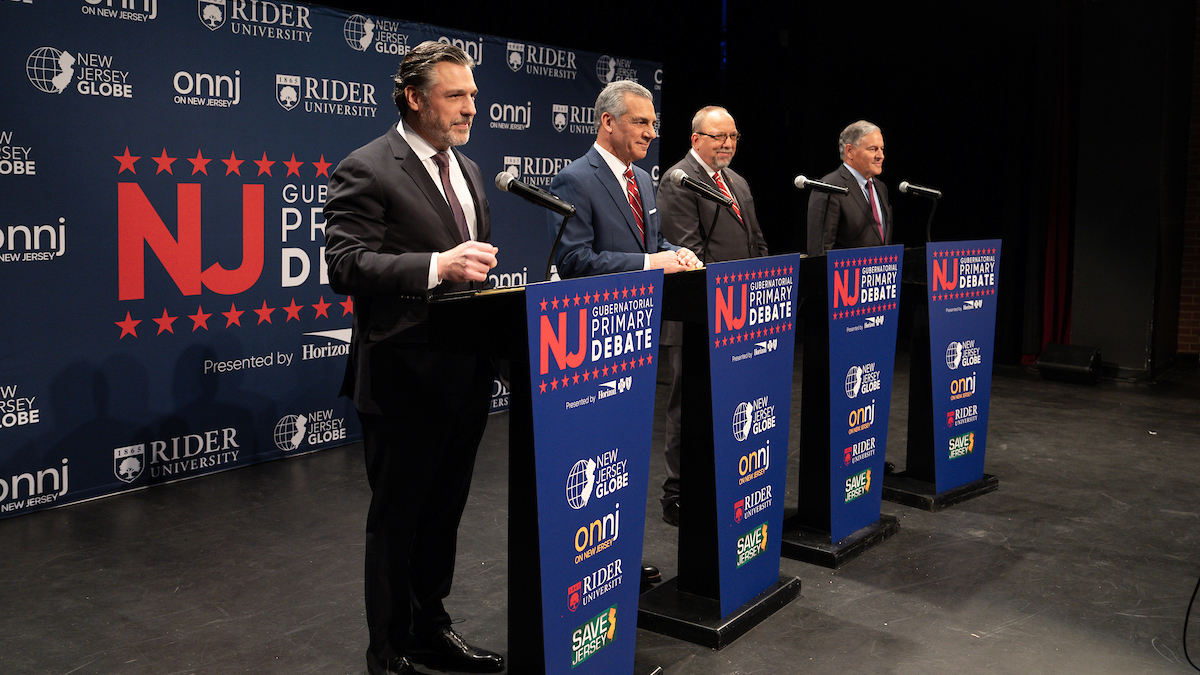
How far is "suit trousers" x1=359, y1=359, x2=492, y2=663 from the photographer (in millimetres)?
2520

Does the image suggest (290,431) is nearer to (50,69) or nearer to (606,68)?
(50,69)

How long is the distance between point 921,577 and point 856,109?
20.5ft

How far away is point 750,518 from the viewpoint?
3.07m

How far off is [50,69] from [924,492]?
3989 millimetres

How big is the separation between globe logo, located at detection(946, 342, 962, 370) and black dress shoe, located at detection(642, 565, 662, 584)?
170 centimetres

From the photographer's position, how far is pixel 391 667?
103 inches

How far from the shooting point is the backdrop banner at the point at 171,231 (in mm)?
3996

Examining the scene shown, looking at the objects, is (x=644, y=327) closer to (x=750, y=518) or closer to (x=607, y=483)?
(x=607, y=483)

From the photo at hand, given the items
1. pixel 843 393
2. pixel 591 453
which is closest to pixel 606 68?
pixel 843 393

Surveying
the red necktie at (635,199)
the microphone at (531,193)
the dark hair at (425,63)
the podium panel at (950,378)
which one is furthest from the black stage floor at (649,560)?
the dark hair at (425,63)

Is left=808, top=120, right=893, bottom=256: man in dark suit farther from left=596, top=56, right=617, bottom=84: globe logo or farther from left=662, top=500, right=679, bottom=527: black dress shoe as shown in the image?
left=596, top=56, right=617, bottom=84: globe logo

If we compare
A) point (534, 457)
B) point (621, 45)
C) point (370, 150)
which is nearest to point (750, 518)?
point (534, 457)

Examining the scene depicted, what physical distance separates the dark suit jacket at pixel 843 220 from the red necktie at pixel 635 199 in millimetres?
1444

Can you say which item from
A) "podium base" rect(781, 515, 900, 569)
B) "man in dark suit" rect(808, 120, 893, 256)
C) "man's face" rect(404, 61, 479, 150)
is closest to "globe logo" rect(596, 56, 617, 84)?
"man in dark suit" rect(808, 120, 893, 256)
